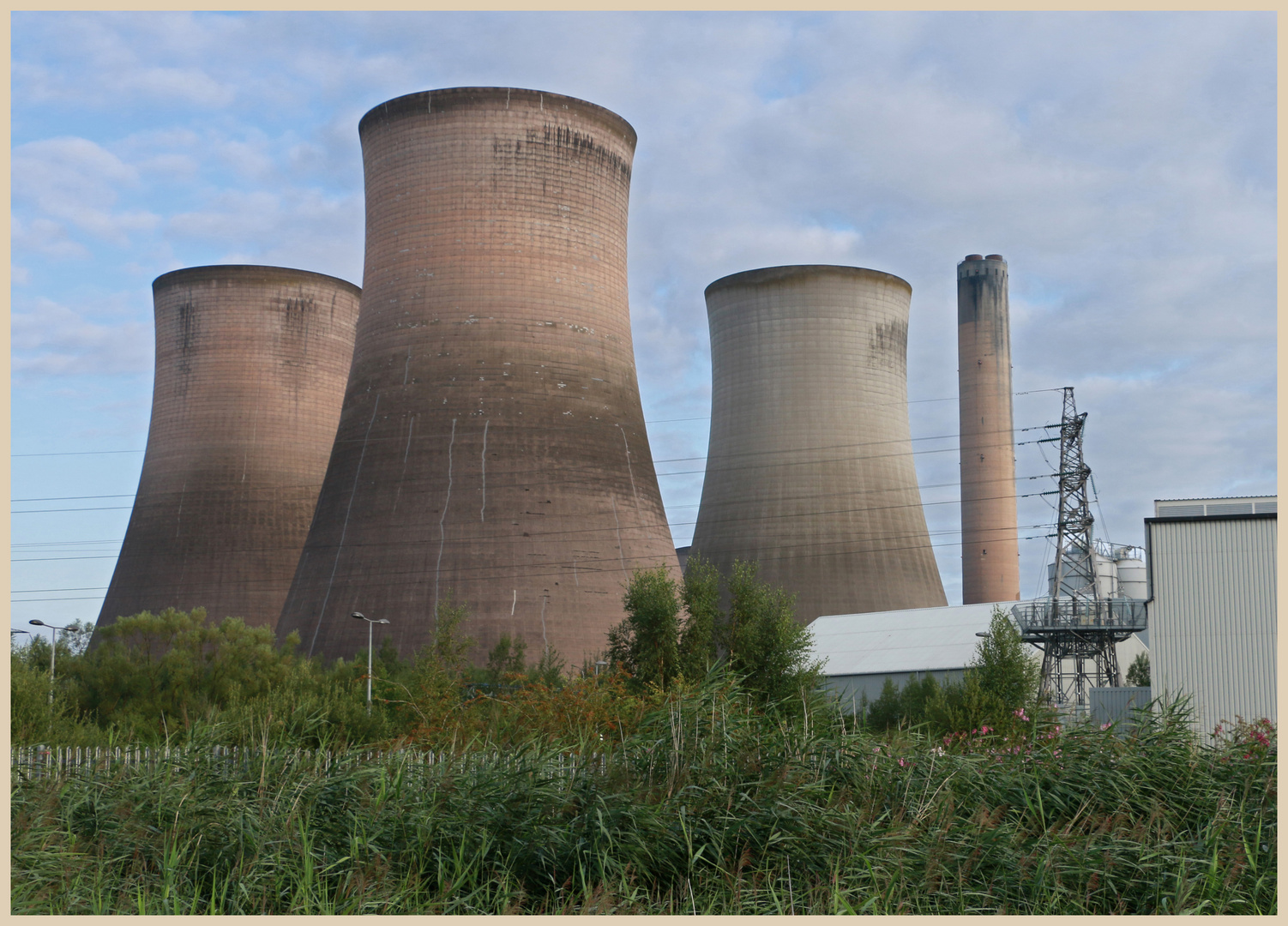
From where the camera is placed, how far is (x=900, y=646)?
93.1ft

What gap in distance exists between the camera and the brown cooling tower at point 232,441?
1220 inches

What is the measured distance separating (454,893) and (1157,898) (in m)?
4.01

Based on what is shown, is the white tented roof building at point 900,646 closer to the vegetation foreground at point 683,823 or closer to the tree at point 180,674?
the tree at point 180,674

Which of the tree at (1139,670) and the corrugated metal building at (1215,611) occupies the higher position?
the corrugated metal building at (1215,611)

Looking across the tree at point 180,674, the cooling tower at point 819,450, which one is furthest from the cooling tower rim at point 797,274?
the tree at point 180,674

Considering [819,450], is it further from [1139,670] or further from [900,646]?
[1139,670]

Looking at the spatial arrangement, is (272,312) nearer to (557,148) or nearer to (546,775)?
(557,148)

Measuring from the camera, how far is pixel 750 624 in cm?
1834

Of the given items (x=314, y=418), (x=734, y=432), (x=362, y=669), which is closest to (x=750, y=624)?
(x=362, y=669)

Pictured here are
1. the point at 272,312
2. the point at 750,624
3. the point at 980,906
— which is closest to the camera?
the point at 980,906

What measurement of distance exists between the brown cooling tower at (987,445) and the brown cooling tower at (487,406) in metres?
21.1

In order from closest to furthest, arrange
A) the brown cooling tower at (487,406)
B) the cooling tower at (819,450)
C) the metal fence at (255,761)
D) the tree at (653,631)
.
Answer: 1. the metal fence at (255,761)
2. the tree at (653,631)
3. the brown cooling tower at (487,406)
4. the cooling tower at (819,450)

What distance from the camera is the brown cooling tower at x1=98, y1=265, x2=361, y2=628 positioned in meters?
31.0

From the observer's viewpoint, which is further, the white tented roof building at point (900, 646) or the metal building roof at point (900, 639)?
the metal building roof at point (900, 639)
